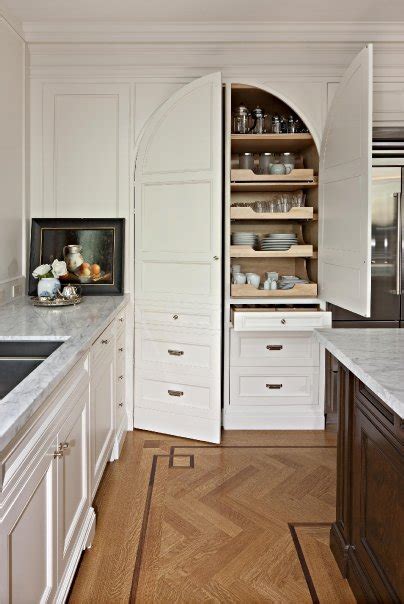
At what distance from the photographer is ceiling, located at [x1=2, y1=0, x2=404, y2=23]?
3.21 meters

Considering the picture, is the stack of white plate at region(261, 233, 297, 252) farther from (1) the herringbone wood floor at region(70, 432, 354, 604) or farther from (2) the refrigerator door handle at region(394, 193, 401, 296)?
(1) the herringbone wood floor at region(70, 432, 354, 604)

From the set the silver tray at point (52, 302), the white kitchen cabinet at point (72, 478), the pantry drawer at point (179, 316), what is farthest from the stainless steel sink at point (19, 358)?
the pantry drawer at point (179, 316)

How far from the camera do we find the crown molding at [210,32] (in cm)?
349

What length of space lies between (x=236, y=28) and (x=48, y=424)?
3.01 metres

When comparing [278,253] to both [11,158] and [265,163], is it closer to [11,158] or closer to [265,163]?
[265,163]

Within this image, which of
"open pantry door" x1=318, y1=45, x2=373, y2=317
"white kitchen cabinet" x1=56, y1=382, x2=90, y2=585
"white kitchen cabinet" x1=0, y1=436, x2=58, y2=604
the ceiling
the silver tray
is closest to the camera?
"white kitchen cabinet" x1=0, y1=436, x2=58, y2=604

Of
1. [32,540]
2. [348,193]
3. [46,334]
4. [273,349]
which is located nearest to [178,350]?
[273,349]

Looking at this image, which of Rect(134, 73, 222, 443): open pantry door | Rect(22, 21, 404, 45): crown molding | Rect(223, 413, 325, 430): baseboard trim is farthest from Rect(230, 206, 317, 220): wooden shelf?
Rect(223, 413, 325, 430): baseboard trim

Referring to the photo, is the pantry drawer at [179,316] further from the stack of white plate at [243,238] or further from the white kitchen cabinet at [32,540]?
the white kitchen cabinet at [32,540]

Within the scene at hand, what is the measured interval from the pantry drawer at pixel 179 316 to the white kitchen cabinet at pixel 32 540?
1947 mm

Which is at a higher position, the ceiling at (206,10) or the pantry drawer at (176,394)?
the ceiling at (206,10)

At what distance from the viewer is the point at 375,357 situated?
1.74 m

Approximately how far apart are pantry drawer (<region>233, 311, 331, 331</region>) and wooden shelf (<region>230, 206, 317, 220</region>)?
2.15ft

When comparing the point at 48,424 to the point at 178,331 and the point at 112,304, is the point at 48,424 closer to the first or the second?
the point at 112,304
